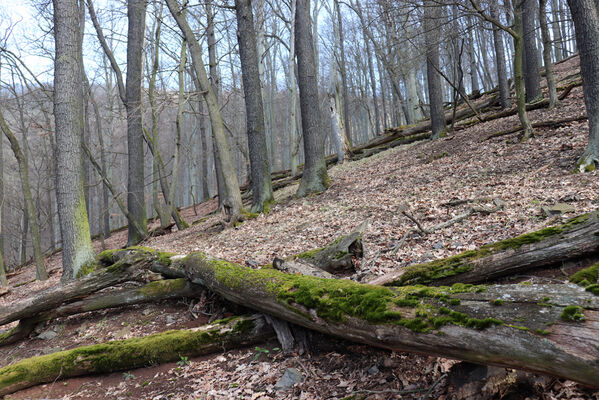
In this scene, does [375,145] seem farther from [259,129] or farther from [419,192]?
[419,192]

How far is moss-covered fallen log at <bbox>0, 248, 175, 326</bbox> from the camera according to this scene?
17.8 feet

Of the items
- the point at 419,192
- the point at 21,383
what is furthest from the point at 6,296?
the point at 419,192

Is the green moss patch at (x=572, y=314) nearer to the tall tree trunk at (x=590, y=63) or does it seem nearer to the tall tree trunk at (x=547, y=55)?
the tall tree trunk at (x=590, y=63)

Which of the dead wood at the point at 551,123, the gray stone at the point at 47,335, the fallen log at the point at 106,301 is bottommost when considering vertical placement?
the gray stone at the point at 47,335

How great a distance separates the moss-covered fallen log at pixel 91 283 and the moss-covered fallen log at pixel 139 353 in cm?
148

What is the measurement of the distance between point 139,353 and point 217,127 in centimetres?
721

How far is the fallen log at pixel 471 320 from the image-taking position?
186 centimetres

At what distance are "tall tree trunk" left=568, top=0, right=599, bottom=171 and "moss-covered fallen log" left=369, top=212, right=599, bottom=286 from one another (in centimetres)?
389

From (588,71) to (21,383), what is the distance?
9.73 metres

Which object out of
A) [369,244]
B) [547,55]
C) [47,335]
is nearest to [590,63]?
[547,55]

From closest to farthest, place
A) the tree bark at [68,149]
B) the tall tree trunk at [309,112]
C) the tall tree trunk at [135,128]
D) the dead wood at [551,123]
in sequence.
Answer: the tree bark at [68,149]
the dead wood at [551,123]
the tall tree trunk at [309,112]
the tall tree trunk at [135,128]

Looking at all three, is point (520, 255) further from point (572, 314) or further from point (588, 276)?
point (572, 314)

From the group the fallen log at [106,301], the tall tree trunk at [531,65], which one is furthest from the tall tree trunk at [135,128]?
the tall tree trunk at [531,65]

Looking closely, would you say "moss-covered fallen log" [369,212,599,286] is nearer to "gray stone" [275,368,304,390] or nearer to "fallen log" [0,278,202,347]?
"gray stone" [275,368,304,390]
